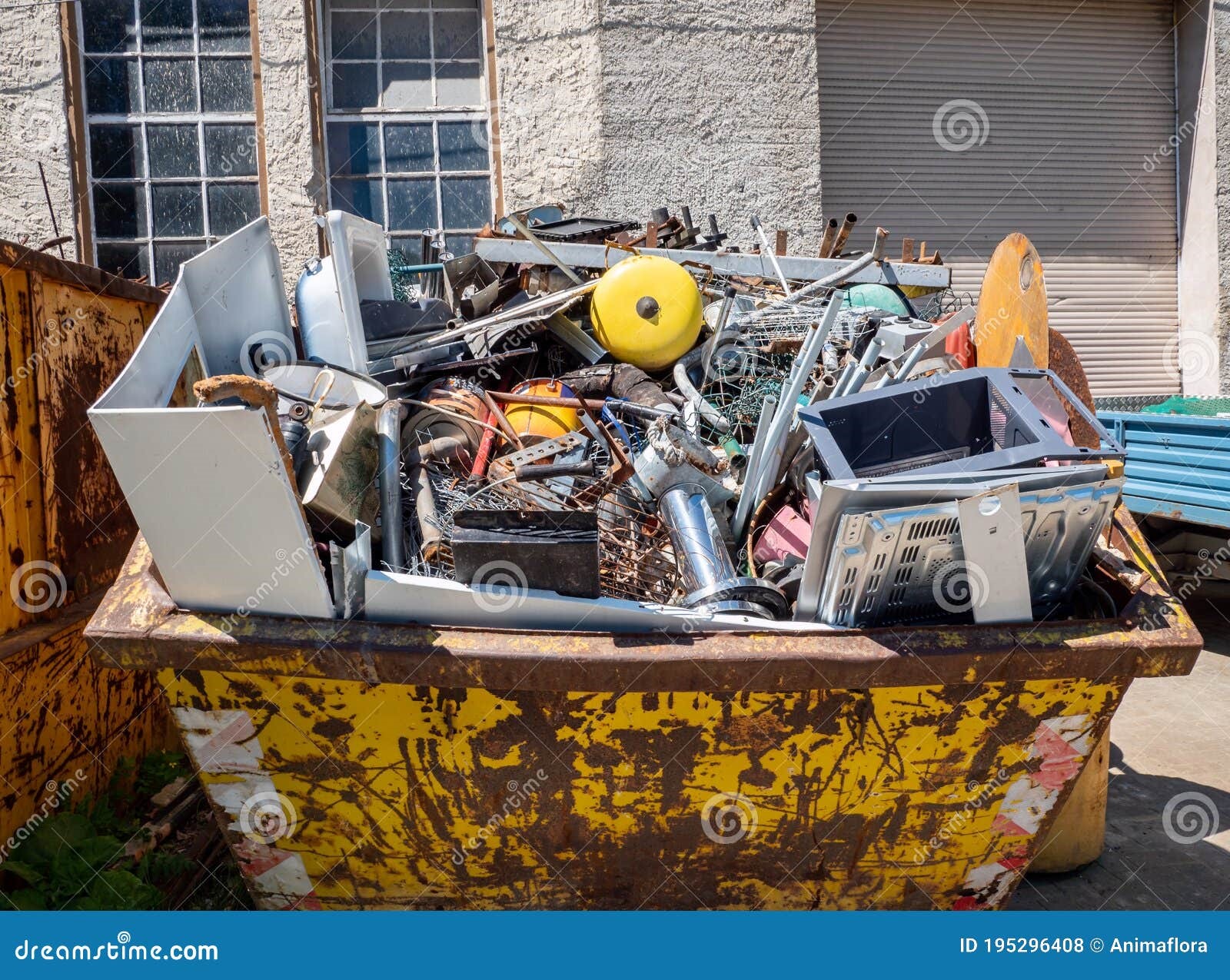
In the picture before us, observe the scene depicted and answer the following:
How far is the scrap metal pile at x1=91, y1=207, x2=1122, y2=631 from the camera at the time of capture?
2061mm

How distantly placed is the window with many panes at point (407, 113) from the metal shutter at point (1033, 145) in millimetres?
2437

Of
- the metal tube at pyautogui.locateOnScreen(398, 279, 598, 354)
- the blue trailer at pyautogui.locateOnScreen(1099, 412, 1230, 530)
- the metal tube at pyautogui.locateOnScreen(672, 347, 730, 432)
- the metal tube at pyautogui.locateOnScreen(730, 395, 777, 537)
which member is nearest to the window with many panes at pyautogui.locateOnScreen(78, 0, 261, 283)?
the metal tube at pyautogui.locateOnScreen(398, 279, 598, 354)

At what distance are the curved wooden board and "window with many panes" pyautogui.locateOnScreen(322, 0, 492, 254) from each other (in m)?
3.85

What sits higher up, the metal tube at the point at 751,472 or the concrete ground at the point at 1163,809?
the metal tube at the point at 751,472

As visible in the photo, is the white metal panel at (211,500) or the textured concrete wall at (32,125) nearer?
the white metal panel at (211,500)

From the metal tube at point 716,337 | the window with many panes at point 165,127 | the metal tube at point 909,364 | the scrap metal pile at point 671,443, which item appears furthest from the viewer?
the window with many panes at point 165,127

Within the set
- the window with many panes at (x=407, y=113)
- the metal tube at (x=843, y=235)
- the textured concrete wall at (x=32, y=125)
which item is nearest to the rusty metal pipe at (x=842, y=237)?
the metal tube at (x=843, y=235)

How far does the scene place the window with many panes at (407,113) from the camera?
236 inches

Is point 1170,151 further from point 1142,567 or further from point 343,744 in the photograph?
point 343,744

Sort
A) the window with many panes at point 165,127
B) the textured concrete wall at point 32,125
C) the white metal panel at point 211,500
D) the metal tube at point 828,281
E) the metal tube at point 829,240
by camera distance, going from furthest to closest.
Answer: the window with many panes at point 165,127
the textured concrete wall at point 32,125
the metal tube at point 829,240
the metal tube at point 828,281
the white metal panel at point 211,500

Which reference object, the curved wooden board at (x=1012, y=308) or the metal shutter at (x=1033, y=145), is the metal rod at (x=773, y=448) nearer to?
the curved wooden board at (x=1012, y=308)

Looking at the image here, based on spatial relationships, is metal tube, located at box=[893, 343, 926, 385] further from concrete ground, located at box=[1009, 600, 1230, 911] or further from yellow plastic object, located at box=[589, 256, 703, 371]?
concrete ground, located at box=[1009, 600, 1230, 911]

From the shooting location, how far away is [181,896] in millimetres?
2623
